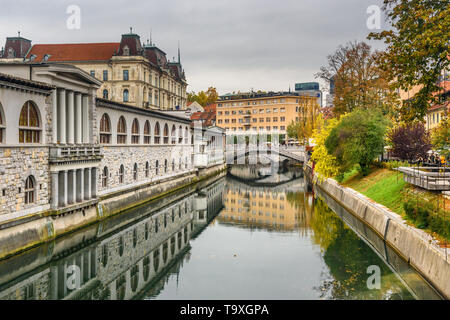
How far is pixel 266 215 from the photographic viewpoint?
3503 centimetres

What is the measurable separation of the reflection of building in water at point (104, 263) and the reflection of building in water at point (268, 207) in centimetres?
455

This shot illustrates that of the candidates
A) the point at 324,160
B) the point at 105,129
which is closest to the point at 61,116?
the point at 105,129

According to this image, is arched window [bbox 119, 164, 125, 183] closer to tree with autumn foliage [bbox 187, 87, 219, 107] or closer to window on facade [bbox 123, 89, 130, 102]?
window on facade [bbox 123, 89, 130, 102]

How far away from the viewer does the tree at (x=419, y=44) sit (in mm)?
15648

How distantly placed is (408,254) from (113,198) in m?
19.9

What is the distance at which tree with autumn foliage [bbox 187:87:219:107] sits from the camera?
435 feet

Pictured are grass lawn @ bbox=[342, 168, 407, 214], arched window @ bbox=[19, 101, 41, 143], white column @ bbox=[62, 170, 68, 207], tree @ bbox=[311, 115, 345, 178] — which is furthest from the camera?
tree @ bbox=[311, 115, 345, 178]

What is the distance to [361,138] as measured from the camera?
36.7 meters


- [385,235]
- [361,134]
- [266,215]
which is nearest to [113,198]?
[266,215]

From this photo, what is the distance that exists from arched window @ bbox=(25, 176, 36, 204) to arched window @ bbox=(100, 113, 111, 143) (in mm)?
9214

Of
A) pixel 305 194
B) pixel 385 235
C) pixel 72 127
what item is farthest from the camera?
pixel 305 194

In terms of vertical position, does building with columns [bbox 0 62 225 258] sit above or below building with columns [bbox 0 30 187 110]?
below

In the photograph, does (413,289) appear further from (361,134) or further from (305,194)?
(305,194)

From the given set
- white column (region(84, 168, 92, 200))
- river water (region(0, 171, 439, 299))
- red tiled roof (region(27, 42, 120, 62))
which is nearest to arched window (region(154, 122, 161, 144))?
river water (region(0, 171, 439, 299))
